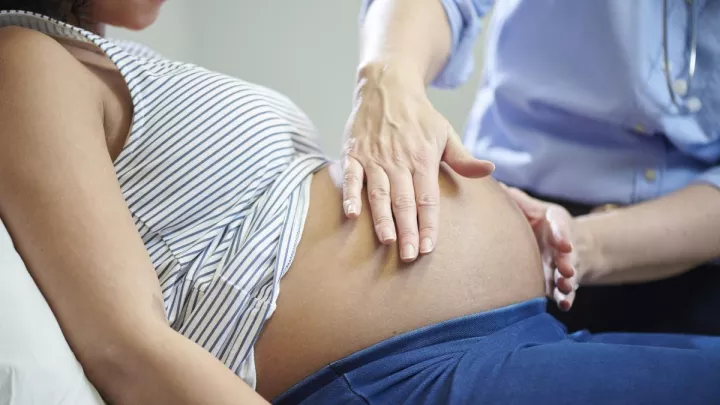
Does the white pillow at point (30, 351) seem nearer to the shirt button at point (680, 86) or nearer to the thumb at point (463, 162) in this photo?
the thumb at point (463, 162)

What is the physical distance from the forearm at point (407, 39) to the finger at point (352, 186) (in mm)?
193

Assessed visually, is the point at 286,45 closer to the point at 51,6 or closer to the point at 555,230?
the point at 51,6

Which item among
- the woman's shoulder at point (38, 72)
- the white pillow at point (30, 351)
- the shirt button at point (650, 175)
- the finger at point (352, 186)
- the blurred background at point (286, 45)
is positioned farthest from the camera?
the blurred background at point (286, 45)

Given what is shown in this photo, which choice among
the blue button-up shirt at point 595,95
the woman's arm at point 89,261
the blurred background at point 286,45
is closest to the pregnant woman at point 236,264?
the woman's arm at point 89,261

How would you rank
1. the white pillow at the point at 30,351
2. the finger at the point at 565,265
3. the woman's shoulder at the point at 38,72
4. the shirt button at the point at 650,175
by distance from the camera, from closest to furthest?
the white pillow at the point at 30,351 → the woman's shoulder at the point at 38,72 → the finger at the point at 565,265 → the shirt button at the point at 650,175

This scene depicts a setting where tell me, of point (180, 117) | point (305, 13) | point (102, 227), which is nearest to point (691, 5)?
point (180, 117)

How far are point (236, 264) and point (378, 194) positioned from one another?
0.61 ft

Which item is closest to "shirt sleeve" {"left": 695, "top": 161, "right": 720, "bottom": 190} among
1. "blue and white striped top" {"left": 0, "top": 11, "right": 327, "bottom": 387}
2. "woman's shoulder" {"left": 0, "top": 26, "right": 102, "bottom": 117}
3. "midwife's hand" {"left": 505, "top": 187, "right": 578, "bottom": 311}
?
"midwife's hand" {"left": 505, "top": 187, "right": 578, "bottom": 311}

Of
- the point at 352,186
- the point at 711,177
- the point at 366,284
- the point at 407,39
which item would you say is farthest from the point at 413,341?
the point at 711,177

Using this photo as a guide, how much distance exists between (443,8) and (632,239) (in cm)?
48

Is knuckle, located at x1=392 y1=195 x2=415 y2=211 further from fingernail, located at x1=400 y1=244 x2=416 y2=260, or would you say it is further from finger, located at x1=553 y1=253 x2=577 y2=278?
finger, located at x1=553 y1=253 x2=577 y2=278

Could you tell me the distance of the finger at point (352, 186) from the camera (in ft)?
2.48

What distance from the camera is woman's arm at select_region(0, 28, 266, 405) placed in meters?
0.60

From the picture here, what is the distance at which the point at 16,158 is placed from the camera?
62 centimetres
